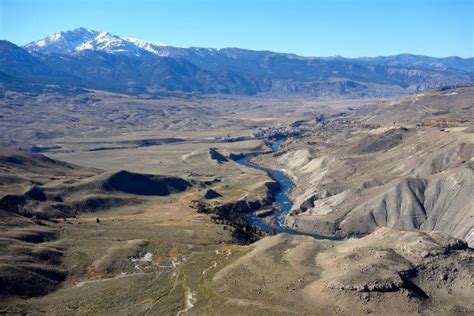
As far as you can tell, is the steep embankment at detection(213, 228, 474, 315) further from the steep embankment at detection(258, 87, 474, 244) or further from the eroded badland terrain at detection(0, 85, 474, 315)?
the steep embankment at detection(258, 87, 474, 244)

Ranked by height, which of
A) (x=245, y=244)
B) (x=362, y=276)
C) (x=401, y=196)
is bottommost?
(x=245, y=244)

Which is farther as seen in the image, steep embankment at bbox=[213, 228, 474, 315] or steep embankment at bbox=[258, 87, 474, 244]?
steep embankment at bbox=[258, 87, 474, 244]

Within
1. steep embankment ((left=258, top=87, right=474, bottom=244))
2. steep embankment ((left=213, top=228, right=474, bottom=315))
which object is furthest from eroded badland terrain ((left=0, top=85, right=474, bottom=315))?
steep embankment ((left=258, top=87, right=474, bottom=244))

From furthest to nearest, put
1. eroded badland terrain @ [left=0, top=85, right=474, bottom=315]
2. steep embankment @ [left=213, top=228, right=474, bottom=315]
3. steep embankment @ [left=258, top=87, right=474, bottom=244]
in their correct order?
steep embankment @ [left=258, top=87, right=474, bottom=244], eroded badland terrain @ [left=0, top=85, right=474, bottom=315], steep embankment @ [left=213, top=228, right=474, bottom=315]

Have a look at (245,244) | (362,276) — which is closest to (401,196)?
(245,244)

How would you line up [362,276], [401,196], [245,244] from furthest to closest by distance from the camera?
[401,196] → [245,244] → [362,276]

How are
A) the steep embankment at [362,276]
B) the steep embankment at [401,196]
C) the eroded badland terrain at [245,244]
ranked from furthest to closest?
1. the steep embankment at [401,196]
2. the eroded badland terrain at [245,244]
3. the steep embankment at [362,276]

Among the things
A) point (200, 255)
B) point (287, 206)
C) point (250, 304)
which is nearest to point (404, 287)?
point (250, 304)

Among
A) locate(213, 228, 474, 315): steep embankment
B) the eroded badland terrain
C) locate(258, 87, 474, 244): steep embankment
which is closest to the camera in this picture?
locate(213, 228, 474, 315): steep embankment

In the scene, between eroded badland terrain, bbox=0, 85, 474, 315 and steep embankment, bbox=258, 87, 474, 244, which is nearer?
eroded badland terrain, bbox=0, 85, 474, 315

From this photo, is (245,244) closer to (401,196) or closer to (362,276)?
(362,276)

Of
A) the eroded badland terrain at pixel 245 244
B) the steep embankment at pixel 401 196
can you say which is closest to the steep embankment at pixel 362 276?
the eroded badland terrain at pixel 245 244

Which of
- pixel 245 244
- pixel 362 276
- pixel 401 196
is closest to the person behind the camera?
pixel 362 276

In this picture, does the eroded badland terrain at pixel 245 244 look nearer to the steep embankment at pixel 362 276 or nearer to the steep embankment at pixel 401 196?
the steep embankment at pixel 362 276
